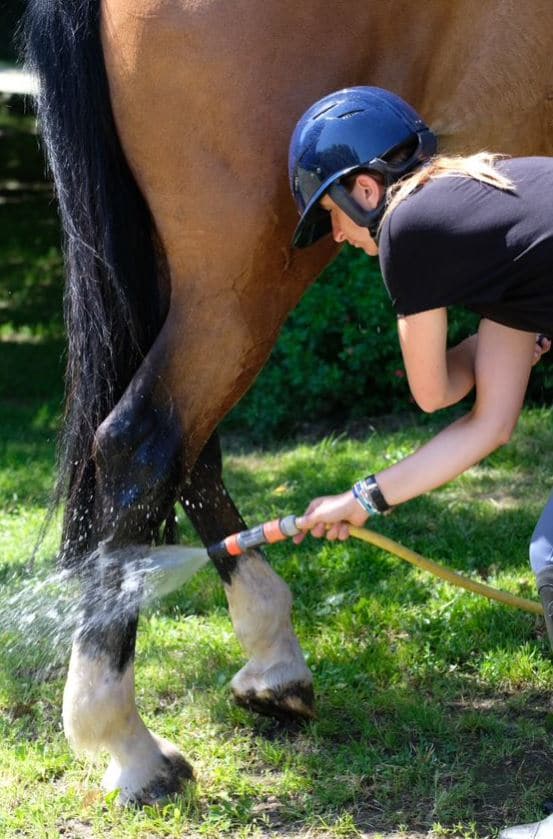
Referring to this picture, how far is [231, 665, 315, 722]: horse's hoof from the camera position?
134 inches

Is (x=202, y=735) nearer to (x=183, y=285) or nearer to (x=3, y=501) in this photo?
(x=183, y=285)

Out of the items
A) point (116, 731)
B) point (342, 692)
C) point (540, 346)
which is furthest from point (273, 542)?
point (540, 346)

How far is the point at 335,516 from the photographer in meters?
2.67

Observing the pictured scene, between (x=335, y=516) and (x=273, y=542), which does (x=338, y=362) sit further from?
(x=335, y=516)

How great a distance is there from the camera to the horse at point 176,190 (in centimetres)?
296

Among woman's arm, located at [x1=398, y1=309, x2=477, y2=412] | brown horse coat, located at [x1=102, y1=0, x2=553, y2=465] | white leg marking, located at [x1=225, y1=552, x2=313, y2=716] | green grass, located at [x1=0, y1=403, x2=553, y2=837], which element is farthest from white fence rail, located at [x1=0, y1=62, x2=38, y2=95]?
woman's arm, located at [x1=398, y1=309, x2=477, y2=412]

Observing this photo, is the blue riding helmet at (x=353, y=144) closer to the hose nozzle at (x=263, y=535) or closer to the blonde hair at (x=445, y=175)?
the blonde hair at (x=445, y=175)

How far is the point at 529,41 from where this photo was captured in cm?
311

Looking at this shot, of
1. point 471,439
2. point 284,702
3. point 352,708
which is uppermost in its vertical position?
point 471,439

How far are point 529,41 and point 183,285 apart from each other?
1154 millimetres

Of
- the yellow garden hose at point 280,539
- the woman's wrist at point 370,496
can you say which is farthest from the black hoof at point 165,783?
the woman's wrist at point 370,496

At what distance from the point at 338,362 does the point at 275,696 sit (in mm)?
3770

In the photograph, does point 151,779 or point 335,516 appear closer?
point 335,516

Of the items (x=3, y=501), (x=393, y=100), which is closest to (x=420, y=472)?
(x=393, y=100)
